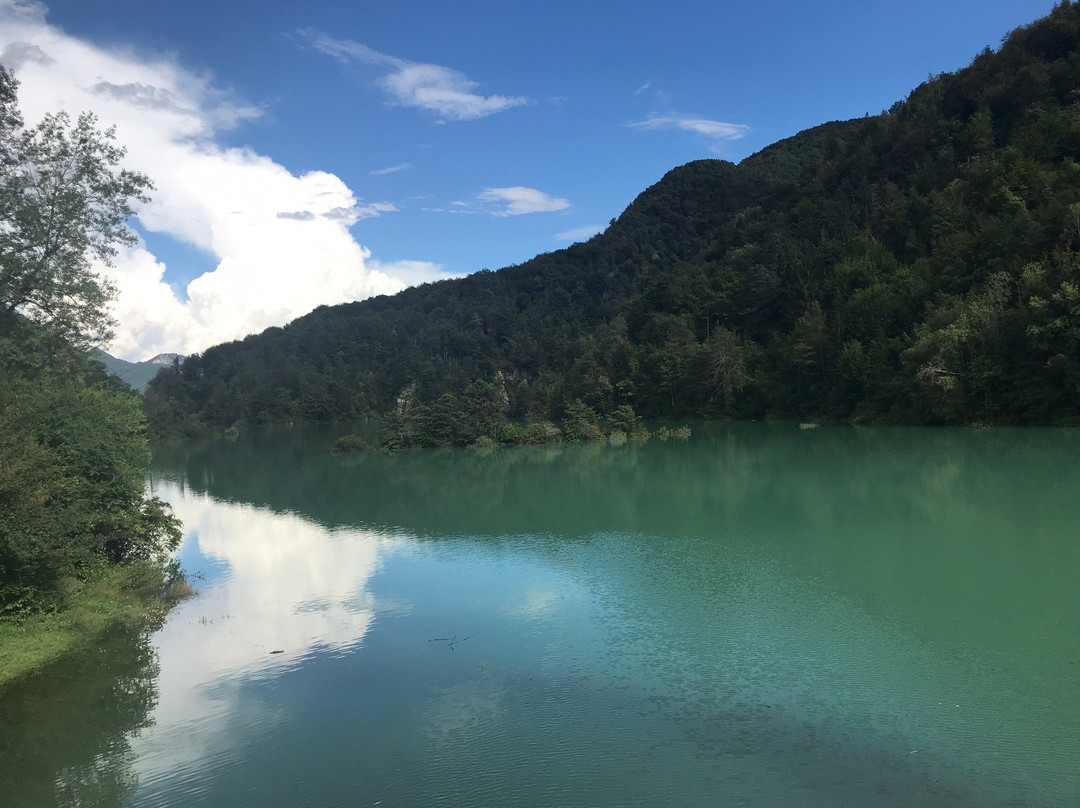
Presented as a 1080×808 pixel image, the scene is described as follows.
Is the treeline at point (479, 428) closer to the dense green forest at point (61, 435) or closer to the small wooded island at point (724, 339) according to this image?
the small wooded island at point (724, 339)

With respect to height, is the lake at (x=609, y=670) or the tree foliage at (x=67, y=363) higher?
the tree foliage at (x=67, y=363)

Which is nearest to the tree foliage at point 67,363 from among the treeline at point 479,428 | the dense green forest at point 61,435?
the dense green forest at point 61,435

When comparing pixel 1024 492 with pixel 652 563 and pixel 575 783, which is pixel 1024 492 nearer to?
pixel 652 563

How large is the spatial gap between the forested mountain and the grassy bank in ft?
107

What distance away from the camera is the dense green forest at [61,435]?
9836 mm

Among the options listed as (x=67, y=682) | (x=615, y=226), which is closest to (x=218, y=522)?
(x=67, y=682)

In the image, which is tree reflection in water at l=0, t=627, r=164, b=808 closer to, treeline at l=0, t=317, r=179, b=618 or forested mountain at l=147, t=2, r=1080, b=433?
treeline at l=0, t=317, r=179, b=618

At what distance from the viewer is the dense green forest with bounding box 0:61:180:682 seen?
9836 millimetres

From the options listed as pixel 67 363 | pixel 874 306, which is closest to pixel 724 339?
pixel 874 306

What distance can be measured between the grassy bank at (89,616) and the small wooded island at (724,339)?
0.16ft

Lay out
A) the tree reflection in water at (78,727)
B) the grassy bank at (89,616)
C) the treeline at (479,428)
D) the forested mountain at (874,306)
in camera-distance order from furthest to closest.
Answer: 1. the treeline at (479,428)
2. the forested mountain at (874,306)
3. the grassy bank at (89,616)
4. the tree reflection in water at (78,727)

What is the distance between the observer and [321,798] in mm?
6035

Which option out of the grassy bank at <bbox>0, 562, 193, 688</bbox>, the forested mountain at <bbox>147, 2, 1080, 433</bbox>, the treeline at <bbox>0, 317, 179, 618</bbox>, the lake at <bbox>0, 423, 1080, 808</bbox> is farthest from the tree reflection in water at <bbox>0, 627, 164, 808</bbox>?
the forested mountain at <bbox>147, 2, 1080, 433</bbox>

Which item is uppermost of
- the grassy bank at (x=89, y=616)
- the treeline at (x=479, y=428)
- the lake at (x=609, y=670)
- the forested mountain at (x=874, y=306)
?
the forested mountain at (x=874, y=306)
